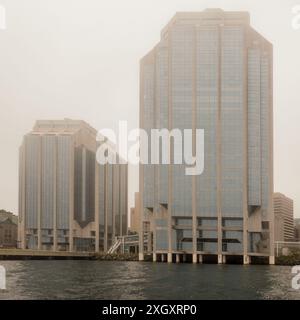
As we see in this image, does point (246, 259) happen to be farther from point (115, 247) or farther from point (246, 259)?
point (115, 247)

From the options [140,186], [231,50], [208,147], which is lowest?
[140,186]

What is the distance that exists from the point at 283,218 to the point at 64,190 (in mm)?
56362

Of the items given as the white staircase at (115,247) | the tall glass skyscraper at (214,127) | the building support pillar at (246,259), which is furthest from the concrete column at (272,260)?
the white staircase at (115,247)

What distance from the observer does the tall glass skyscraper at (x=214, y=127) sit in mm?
111812

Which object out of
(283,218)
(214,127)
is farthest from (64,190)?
(283,218)

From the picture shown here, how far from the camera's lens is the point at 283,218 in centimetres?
14088

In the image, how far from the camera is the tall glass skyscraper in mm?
111812

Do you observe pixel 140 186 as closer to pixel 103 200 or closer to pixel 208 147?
pixel 208 147

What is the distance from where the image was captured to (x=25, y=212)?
144 meters

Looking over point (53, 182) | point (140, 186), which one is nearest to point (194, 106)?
point (140, 186)

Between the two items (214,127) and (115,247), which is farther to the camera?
(115,247)
